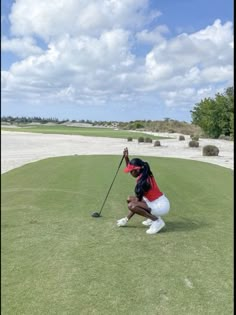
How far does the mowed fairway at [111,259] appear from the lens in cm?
443

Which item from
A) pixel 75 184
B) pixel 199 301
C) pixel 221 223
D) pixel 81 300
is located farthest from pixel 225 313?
pixel 75 184

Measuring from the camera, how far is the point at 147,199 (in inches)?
299

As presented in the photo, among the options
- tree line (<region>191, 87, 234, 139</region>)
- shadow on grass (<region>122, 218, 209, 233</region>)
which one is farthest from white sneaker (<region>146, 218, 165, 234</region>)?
tree line (<region>191, 87, 234, 139</region>)

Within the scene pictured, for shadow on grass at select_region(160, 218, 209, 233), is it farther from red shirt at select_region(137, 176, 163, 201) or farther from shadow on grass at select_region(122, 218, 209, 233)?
red shirt at select_region(137, 176, 163, 201)

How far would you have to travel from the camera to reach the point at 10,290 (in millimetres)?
4562

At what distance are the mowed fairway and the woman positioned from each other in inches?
10.6

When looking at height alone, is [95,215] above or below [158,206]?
below

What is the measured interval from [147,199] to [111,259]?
6.52ft

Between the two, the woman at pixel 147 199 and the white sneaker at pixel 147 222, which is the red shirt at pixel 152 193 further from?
the white sneaker at pixel 147 222

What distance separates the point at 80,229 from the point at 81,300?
10.2 feet

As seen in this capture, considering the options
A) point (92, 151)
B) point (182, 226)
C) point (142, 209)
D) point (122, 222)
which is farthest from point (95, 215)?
point (92, 151)

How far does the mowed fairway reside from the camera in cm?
443

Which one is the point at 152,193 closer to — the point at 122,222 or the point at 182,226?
the point at 122,222

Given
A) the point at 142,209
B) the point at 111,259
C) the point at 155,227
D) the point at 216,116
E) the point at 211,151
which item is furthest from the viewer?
the point at 216,116
